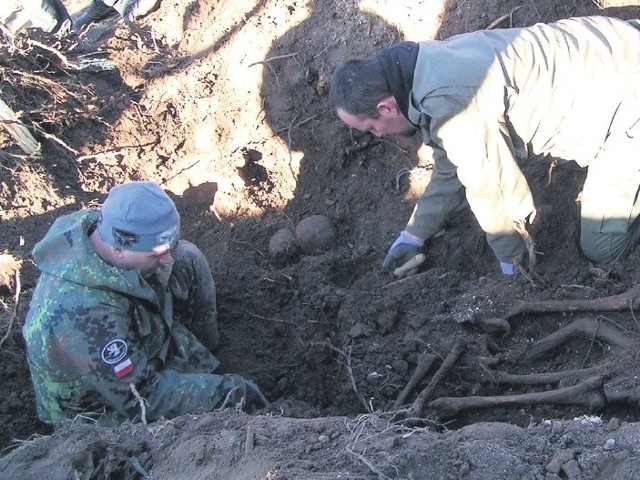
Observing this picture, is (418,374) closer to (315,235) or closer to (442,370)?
(442,370)

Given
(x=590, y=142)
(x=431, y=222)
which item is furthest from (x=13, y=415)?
(x=590, y=142)

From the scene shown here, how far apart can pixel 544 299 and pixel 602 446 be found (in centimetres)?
161

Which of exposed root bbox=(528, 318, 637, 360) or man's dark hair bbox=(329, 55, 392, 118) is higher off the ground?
man's dark hair bbox=(329, 55, 392, 118)

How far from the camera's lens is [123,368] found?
3332 mm

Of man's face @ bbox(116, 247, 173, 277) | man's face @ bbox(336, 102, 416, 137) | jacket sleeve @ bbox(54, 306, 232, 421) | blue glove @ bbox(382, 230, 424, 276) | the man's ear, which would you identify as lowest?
blue glove @ bbox(382, 230, 424, 276)

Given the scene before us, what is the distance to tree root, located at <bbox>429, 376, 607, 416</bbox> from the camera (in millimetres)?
3064

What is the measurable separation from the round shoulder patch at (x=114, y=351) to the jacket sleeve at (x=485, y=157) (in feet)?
6.31

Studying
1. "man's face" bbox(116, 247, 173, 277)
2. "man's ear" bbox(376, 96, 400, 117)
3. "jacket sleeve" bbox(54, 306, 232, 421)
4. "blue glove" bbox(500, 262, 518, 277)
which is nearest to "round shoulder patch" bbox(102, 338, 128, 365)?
"jacket sleeve" bbox(54, 306, 232, 421)

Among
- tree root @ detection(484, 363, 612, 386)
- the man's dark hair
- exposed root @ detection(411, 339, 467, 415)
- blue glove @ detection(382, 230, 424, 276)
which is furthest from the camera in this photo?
blue glove @ detection(382, 230, 424, 276)

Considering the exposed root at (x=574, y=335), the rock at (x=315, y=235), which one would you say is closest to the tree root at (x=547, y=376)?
the exposed root at (x=574, y=335)

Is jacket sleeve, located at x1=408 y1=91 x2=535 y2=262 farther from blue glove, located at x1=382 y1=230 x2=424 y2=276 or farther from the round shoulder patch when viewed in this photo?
the round shoulder patch

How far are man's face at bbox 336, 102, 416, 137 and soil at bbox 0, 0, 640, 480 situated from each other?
1095mm

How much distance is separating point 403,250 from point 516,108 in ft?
4.57

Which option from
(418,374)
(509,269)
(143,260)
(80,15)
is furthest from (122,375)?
(80,15)
